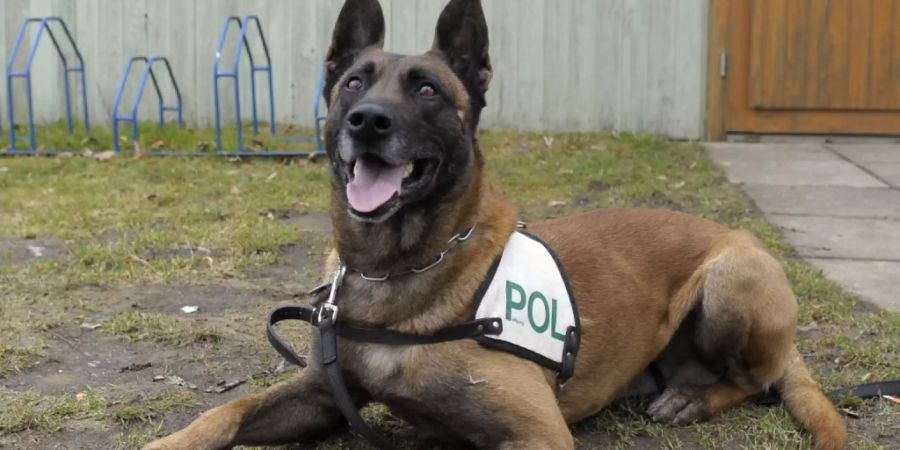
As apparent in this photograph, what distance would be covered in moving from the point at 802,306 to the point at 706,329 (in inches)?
53.5

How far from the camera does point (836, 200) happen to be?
7.67m

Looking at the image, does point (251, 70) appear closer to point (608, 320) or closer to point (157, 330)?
point (157, 330)

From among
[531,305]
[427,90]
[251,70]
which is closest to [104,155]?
[251,70]

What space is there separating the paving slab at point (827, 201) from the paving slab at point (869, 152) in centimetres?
175

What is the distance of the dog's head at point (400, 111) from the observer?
2953 millimetres

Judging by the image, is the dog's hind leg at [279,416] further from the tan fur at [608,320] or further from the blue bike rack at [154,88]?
the blue bike rack at [154,88]

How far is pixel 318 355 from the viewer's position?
10.4 ft

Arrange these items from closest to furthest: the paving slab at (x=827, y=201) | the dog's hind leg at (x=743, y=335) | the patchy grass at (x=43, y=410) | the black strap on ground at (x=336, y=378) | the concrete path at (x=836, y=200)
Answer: the black strap on ground at (x=336, y=378) → the patchy grass at (x=43, y=410) → the dog's hind leg at (x=743, y=335) → the concrete path at (x=836, y=200) → the paving slab at (x=827, y=201)

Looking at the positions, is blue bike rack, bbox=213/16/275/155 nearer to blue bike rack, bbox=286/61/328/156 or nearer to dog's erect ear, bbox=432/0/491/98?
blue bike rack, bbox=286/61/328/156

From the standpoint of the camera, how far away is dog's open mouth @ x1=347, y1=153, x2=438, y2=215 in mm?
2961

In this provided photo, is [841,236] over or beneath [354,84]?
beneath

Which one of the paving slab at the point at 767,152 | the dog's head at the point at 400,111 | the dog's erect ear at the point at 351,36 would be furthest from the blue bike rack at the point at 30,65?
the dog's head at the point at 400,111

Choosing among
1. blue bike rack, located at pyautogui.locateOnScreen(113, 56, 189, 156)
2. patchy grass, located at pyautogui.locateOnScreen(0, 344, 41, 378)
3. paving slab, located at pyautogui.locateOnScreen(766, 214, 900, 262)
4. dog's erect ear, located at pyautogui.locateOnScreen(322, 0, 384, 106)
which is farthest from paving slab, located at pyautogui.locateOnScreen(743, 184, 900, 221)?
blue bike rack, located at pyautogui.locateOnScreen(113, 56, 189, 156)

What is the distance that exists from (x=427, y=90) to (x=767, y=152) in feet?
25.3
